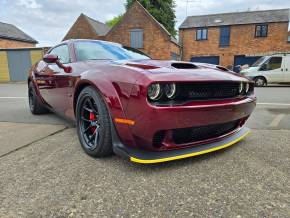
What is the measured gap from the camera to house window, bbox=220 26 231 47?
21969 millimetres

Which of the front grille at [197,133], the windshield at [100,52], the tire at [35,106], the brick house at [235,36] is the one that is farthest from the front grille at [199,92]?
the brick house at [235,36]

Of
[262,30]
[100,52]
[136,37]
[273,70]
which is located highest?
[262,30]

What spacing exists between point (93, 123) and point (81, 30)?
24.0 metres

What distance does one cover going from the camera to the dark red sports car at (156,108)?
1766 millimetres

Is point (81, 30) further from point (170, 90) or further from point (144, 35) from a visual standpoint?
point (170, 90)

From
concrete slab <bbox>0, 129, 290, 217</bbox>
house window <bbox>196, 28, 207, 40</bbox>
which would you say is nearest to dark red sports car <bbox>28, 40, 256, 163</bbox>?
concrete slab <bbox>0, 129, 290, 217</bbox>

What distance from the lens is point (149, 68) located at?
1.92 meters

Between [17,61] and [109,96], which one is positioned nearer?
[109,96]

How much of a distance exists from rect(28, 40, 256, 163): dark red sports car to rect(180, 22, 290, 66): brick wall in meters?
21.1

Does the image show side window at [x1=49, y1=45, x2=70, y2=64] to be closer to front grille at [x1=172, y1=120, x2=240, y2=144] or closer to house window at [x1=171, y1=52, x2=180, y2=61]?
front grille at [x1=172, y1=120, x2=240, y2=144]

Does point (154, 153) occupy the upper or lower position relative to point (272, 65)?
lower

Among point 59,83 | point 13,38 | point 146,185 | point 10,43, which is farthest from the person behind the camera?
point 13,38

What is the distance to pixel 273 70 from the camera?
41.5 feet

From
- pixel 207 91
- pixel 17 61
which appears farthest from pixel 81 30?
pixel 207 91
